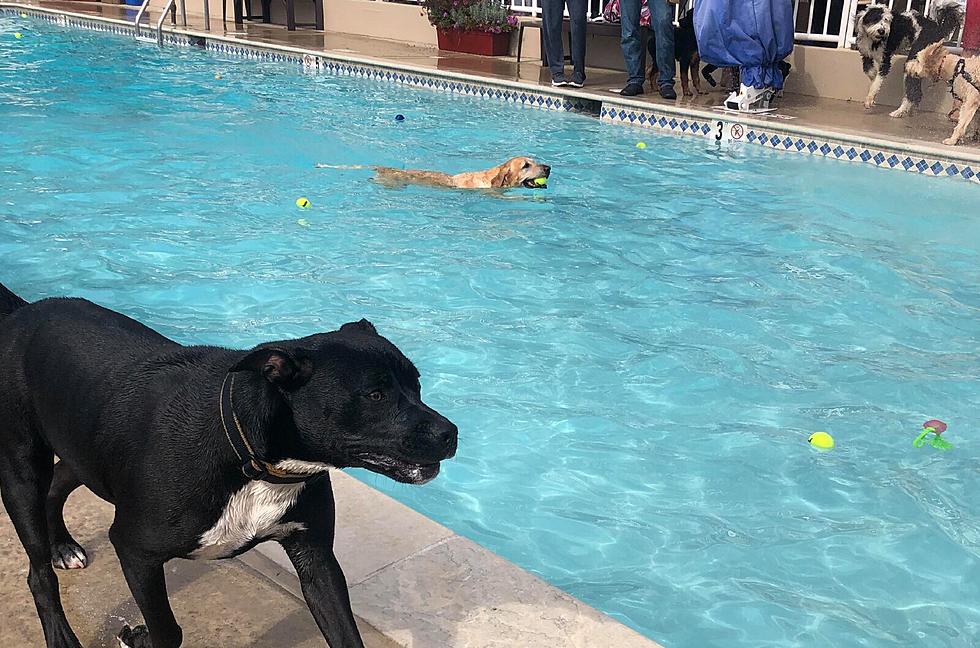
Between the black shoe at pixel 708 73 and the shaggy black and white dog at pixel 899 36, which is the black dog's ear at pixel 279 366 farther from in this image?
the black shoe at pixel 708 73

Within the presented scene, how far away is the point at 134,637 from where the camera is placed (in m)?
2.52

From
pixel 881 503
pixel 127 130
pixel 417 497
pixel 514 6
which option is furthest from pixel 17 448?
pixel 514 6

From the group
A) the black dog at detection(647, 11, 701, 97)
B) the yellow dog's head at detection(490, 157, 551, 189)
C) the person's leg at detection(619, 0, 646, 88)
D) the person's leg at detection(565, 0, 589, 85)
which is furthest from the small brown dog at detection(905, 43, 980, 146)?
the yellow dog's head at detection(490, 157, 551, 189)

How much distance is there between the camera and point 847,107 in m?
12.1

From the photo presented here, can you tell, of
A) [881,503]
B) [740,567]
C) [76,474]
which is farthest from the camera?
[881,503]

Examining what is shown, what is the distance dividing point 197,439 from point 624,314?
4.66 meters

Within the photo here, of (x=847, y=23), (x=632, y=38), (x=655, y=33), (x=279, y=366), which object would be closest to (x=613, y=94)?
(x=632, y=38)

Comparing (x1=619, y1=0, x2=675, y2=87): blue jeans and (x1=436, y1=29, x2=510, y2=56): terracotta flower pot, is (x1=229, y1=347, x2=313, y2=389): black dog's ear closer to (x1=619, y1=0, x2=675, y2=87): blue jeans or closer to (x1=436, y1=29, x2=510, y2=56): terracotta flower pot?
(x1=619, y1=0, x2=675, y2=87): blue jeans

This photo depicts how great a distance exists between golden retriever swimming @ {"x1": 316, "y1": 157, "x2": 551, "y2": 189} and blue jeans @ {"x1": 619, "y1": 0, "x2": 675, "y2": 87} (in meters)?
4.25

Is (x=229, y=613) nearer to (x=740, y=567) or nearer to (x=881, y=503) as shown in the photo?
(x=740, y=567)

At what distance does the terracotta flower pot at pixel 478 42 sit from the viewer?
16328mm

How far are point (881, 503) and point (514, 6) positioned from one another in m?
14.4

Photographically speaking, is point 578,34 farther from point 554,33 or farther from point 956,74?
point 956,74

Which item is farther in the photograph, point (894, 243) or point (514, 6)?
point (514, 6)
